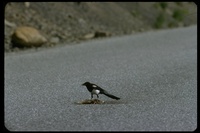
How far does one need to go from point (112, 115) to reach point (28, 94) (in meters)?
2.37

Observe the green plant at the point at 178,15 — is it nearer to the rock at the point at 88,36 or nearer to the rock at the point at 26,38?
the rock at the point at 88,36

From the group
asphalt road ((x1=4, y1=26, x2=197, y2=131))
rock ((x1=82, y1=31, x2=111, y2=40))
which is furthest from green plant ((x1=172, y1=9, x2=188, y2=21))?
asphalt road ((x1=4, y1=26, x2=197, y2=131))

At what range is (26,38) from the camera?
17297 mm

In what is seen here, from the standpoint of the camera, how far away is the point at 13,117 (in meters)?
6.60

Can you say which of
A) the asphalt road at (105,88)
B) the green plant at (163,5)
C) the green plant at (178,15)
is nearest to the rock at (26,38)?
the asphalt road at (105,88)

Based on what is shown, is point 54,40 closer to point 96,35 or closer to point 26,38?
point 26,38

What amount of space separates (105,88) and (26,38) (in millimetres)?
8924

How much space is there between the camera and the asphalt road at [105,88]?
20.5 feet

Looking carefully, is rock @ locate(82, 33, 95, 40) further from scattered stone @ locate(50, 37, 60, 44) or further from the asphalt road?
the asphalt road

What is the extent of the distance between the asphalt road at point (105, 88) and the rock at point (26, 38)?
127 centimetres

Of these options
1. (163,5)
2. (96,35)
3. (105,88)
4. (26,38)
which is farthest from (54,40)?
(163,5)

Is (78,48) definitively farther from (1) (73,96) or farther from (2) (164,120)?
(2) (164,120)

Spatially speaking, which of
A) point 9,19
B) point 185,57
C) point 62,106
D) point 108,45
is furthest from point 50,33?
point 62,106

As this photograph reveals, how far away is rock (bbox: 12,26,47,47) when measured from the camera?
17255mm
